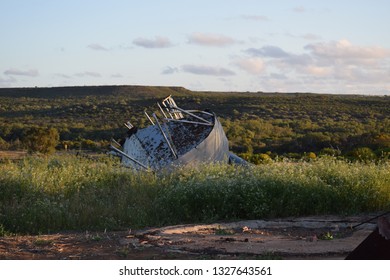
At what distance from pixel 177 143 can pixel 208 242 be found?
24.9ft

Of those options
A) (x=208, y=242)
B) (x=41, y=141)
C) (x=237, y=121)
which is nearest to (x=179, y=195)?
(x=208, y=242)

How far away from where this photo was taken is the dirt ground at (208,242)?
322 inches

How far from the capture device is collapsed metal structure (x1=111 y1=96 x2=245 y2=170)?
15.4 metres

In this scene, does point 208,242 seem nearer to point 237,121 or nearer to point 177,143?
point 177,143

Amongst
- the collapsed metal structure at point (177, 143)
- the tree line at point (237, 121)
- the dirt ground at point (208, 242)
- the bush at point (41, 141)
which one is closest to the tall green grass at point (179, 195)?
the dirt ground at point (208, 242)

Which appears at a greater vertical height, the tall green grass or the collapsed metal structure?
the collapsed metal structure

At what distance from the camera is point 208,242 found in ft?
29.6

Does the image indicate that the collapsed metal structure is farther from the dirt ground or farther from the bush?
the bush

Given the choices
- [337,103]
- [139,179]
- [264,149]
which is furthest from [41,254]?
[337,103]

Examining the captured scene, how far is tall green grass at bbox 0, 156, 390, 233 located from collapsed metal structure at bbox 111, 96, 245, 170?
1.83m

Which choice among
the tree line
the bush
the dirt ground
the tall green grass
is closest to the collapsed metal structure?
the tall green grass

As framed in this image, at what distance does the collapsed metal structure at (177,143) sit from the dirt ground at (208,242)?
15.4ft

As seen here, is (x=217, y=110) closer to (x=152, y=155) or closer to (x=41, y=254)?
(x=152, y=155)

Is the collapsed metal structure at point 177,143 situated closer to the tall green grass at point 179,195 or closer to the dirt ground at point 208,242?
the tall green grass at point 179,195
